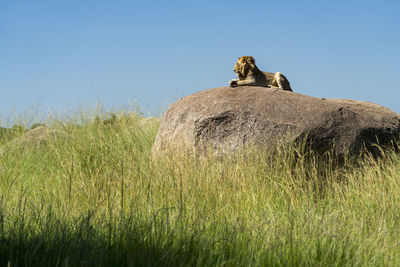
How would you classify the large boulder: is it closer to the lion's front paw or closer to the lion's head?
the lion's front paw

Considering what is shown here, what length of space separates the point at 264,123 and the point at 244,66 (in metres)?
1.45

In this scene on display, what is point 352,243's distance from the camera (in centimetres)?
288

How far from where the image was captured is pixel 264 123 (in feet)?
17.6

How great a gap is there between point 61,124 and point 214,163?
508cm

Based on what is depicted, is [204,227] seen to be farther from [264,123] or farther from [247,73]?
[247,73]

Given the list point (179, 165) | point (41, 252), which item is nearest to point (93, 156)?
point (179, 165)

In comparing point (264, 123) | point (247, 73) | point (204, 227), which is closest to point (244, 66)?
point (247, 73)

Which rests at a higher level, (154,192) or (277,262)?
(154,192)

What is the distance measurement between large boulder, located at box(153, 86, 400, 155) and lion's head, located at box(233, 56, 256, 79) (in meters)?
0.43

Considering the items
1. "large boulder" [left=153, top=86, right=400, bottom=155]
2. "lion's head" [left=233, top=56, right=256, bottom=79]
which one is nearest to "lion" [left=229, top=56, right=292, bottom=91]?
"lion's head" [left=233, top=56, right=256, bottom=79]

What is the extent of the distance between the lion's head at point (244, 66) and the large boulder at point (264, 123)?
0.43m

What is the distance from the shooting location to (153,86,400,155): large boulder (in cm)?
536

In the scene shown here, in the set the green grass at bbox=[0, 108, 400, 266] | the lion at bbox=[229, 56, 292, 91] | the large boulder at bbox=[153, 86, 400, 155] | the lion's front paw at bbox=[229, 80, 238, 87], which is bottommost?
the green grass at bbox=[0, 108, 400, 266]

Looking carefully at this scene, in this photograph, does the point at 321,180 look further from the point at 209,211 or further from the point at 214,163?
the point at 209,211
